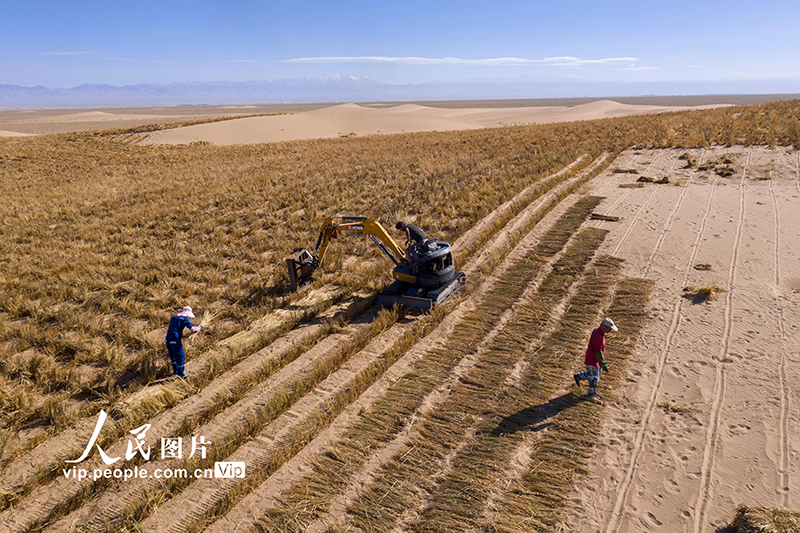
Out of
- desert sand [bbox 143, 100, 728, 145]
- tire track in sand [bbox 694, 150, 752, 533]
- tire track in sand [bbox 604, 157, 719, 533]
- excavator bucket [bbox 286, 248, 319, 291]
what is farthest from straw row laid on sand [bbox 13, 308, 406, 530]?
desert sand [bbox 143, 100, 728, 145]

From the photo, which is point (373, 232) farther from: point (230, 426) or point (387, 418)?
point (230, 426)

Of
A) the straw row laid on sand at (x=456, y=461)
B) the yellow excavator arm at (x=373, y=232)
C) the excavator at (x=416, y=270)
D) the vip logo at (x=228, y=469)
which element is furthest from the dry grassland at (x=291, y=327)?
the yellow excavator arm at (x=373, y=232)

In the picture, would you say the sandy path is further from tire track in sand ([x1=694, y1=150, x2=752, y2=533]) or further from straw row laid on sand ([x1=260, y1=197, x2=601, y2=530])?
straw row laid on sand ([x1=260, y1=197, x2=601, y2=530])

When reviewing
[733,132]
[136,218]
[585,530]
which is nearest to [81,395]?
[585,530]

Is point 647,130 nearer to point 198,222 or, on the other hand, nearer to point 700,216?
point 700,216

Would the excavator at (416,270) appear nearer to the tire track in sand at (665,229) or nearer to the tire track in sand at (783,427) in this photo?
the tire track in sand at (665,229)
